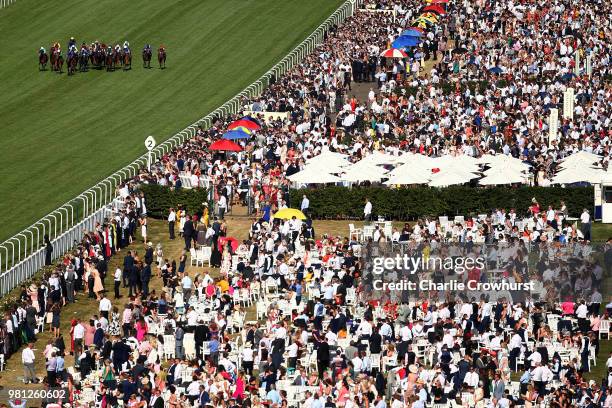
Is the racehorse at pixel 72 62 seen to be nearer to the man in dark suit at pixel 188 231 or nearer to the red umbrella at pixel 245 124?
the red umbrella at pixel 245 124

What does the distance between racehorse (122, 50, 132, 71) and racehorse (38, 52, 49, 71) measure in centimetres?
354

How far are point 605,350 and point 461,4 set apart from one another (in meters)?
40.9

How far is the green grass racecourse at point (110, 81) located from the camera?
65.4m

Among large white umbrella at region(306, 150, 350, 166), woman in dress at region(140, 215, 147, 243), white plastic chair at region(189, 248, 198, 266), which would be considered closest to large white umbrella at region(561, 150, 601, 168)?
large white umbrella at region(306, 150, 350, 166)

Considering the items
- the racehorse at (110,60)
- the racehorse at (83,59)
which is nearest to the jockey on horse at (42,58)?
the racehorse at (83,59)

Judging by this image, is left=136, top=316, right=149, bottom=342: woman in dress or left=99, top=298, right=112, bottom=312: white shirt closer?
left=136, top=316, right=149, bottom=342: woman in dress

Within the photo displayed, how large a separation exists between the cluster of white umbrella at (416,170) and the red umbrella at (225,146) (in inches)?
132

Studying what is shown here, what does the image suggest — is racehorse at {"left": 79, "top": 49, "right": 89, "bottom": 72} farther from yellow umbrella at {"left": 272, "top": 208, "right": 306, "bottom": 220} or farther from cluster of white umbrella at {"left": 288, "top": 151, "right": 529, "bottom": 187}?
yellow umbrella at {"left": 272, "top": 208, "right": 306, "bottom": 220}

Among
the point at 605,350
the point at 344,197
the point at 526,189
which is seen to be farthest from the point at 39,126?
the point at 605,350

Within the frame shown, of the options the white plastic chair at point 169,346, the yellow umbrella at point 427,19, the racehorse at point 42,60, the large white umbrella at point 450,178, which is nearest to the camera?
the white plastic chair at point 169,346

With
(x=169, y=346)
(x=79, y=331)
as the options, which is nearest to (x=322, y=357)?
(x=169, y=346)

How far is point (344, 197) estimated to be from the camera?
58.2 m

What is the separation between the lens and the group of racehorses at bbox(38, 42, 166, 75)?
78562 millimetres

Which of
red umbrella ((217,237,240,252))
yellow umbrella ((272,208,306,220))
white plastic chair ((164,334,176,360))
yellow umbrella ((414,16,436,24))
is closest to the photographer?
white plastic chair ((164,334,176,360))
